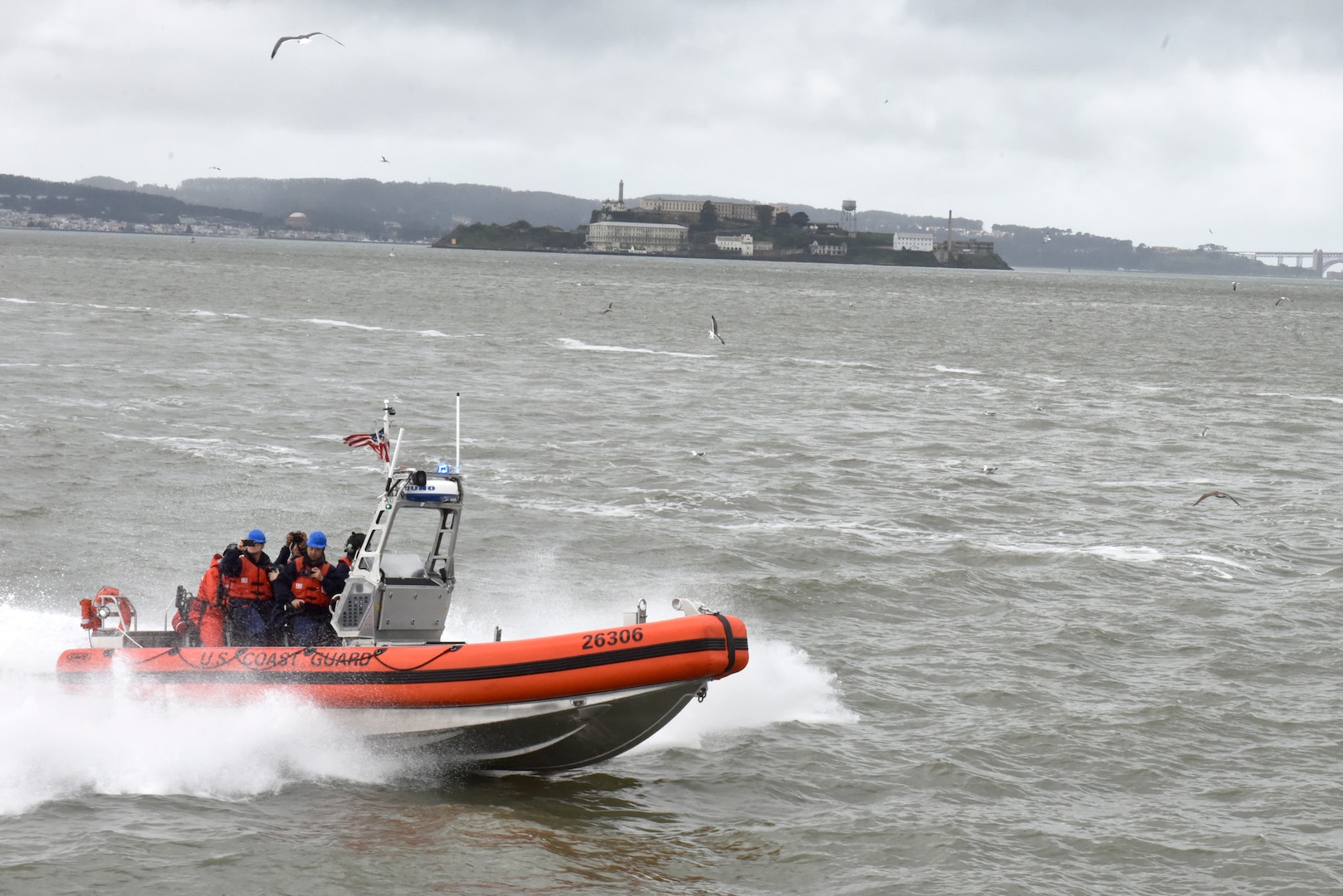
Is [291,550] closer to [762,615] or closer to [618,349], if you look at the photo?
[762,615]

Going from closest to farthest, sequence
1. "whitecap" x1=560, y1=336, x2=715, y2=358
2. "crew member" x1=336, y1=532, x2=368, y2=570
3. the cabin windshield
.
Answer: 1. the cabin windshield
2. "crew member" x1=336, y1=532, x2=368, y2=570
3. "whitecap" x1=560, y1=336, x2=715, y2=358

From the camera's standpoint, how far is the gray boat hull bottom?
1040 centimetres

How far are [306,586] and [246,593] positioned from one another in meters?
0.54

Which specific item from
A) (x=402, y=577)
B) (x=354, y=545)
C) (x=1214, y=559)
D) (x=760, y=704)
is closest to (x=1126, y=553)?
(x=1214, y=559)

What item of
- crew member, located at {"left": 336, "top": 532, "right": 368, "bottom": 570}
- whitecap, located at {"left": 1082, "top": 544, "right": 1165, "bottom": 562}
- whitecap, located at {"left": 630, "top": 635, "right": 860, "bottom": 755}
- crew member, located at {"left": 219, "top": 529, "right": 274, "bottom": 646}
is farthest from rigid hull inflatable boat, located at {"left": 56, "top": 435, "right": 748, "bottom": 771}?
whitecap, located at {"left": 1082, "top": 544, "right": 1165, "bottom": 562}

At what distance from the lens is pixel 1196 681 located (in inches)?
545

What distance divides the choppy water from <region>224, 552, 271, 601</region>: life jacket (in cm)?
100

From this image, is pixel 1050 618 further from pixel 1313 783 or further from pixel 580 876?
pixel 580 876

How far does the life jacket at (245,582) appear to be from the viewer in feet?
36.0

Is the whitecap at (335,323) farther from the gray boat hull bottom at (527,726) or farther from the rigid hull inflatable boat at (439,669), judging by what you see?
the gray boat hull bottom at (527,726)

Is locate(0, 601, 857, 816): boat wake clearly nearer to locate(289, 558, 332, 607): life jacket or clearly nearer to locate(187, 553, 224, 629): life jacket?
locate(187, 553, 224, 629): life jacket

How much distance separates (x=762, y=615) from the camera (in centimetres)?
1585

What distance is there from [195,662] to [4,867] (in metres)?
1.99

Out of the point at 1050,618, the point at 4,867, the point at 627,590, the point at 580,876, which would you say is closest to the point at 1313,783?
the point at 1050,618
